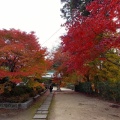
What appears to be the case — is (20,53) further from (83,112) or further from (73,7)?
(73,7)

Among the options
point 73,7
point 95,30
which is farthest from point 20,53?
point 73,7

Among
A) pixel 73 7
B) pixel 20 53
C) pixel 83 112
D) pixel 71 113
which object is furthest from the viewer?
pixel 73 7

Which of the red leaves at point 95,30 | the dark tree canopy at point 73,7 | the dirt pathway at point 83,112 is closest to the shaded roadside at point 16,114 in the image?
the dirt pathway at point 83,112

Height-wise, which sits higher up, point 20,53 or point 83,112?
point 20,53

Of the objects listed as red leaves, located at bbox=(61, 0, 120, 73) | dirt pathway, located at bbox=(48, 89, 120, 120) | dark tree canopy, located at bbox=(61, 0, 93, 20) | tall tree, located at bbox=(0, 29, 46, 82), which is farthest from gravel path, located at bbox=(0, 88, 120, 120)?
dark tree canopy, located at bbox=(61, 0, 93, 20)

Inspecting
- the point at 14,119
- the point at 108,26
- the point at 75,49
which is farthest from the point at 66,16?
the point at 14,119

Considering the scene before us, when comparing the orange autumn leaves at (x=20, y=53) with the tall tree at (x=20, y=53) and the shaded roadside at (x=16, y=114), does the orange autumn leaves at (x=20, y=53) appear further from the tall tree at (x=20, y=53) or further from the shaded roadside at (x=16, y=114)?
the shaded roadside at (x=16, y=114)

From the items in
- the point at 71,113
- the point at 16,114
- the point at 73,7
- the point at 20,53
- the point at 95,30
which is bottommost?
the point at 16,114

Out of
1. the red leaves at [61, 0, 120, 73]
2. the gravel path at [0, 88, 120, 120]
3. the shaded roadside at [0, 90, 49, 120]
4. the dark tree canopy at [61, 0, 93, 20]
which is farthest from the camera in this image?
the dark tree canopy at [61, 0, 93, 20]

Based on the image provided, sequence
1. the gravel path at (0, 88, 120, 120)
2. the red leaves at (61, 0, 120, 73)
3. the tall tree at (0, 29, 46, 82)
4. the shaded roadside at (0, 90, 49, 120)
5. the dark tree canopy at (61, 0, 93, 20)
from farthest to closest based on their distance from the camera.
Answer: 1. the dark tree canopy at (61, 0, 93, 20)
2. the tall tree at (0, 29, 46, 82)
3. the red leaves at (61, 0, 120, 73)
4. the gravel path at (0, 88, 120, 120)
5. the shaded roadside at (0, 90, 49, 120)

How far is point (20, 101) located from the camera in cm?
1328

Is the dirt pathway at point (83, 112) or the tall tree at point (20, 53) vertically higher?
the tall tree at point (20, 53)

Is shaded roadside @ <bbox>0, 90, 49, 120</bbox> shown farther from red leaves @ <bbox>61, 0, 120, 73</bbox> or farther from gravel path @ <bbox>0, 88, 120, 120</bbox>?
red leaves @ <bbox>61, 0, 120, 73</bbox>

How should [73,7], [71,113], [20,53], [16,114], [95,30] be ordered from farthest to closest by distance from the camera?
[73,7] < [20,53] < [95,30] < [71,113] < [16,114]
